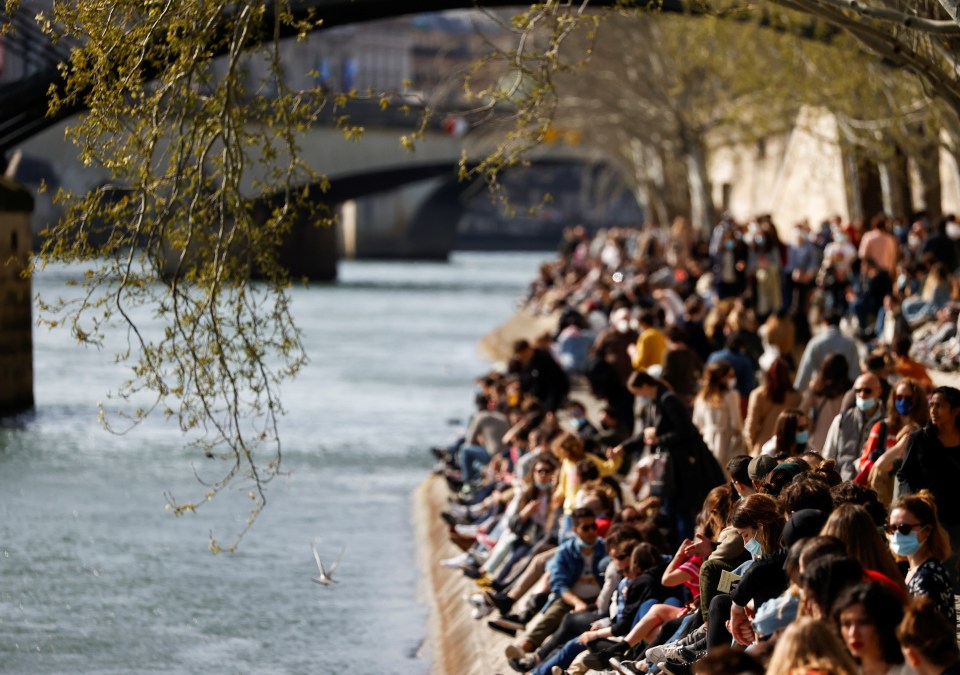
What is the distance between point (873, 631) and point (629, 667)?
3.38 metres

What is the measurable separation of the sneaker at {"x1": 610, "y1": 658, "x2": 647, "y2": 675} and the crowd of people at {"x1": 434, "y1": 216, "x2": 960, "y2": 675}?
0.02 m

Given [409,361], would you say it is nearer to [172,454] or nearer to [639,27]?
[639,27]

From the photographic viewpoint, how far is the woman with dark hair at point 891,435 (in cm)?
997

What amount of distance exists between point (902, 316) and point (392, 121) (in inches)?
2088

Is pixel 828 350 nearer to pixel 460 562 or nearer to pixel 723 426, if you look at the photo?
pixel 723 426

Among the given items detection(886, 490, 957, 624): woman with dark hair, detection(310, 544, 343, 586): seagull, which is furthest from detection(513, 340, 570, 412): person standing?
detection(886, 490, 957, 624): woman with dark hair

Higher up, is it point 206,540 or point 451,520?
point 451,520

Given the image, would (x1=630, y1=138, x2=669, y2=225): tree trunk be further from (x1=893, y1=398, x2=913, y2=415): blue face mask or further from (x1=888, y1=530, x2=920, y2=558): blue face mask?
(x1=888, y1=530, x2=920, y2=558): blue face mask

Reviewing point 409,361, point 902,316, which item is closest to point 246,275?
point 902,316

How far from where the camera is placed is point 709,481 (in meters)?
12.1

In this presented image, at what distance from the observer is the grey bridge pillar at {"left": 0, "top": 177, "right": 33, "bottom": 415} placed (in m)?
27.0

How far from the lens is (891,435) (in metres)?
10.2

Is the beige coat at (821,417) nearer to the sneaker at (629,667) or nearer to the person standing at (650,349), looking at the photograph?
the sneaker at (629,667)

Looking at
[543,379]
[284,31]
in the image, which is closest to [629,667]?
[284,31]
